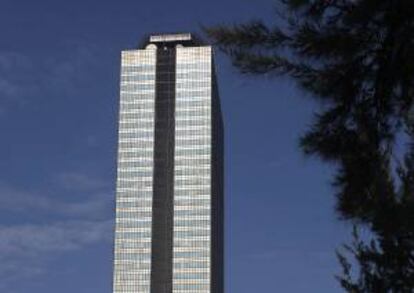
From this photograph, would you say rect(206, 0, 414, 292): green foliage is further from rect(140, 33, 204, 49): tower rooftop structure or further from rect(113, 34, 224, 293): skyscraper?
rect(140, 33, 204, 49): tower rooftop structure

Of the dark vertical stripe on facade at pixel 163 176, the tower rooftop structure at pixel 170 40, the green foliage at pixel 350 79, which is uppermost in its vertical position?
the tower rooftop structure at pixel 170 40

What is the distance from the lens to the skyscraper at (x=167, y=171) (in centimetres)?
16650

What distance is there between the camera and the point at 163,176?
6855 inches

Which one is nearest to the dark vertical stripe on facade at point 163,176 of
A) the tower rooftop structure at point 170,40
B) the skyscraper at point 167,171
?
the skyscraper at point 167,171

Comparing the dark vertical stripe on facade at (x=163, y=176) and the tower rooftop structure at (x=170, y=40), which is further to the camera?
the tower rooftop structure at (x=170, y=40)

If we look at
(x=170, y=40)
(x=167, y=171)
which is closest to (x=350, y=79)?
(x=167, y=171)

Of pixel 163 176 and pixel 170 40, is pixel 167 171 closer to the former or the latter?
pixel 163 176

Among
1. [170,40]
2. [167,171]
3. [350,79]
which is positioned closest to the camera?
[350,79]

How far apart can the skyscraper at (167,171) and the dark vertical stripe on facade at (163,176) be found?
0.55 feet

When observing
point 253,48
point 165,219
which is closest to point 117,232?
point 165,219

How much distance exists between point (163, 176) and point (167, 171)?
1.13 m

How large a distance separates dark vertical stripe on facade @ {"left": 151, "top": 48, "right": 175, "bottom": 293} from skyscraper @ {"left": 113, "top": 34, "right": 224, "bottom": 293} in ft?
0.55

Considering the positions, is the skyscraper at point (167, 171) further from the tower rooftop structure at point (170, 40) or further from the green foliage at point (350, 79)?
the green foliage at point (350, 79)

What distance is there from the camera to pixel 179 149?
175 metres
